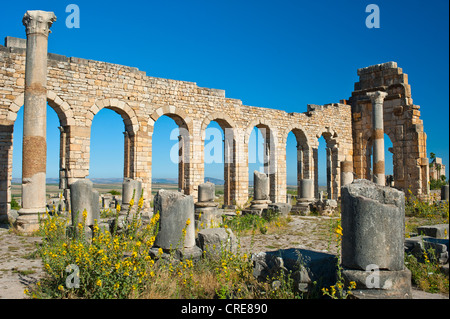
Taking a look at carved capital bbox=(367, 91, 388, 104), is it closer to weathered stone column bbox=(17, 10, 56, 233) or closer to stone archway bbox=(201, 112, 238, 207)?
stone archway bbox=(201, 112, 238, 207)

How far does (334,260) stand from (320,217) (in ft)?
29.1

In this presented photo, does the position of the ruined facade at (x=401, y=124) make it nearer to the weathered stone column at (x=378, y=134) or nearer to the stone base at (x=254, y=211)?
the weathered stone column at (x=378, y=134)

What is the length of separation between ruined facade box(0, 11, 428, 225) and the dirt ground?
420cm

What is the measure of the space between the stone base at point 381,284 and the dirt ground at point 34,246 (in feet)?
2.37

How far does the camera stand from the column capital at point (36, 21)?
30.3 feet

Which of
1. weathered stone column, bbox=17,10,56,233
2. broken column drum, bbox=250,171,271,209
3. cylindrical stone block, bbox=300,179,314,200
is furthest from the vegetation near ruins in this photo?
cylindrical stone block, bbox=300,179,314,200

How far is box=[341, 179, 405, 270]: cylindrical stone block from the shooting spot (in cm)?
374

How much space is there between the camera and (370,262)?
147 inches

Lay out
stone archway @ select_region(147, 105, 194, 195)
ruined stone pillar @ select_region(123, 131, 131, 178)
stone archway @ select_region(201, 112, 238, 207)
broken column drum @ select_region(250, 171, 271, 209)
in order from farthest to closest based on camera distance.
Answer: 1. stone archway @ select_region(201, 112, 238, 207)
2. stone archway @ select_region(147, 105, 194, 195)
3. ruined stone pillar @ select_region(123, 131, 131, 178)
4. broken column drum @ select_region(250, 171, 271, 209)

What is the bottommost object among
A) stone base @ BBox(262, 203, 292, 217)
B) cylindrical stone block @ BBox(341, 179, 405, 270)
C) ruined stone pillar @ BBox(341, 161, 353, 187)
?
stone base @ BBox(262, 203, 292, 217)

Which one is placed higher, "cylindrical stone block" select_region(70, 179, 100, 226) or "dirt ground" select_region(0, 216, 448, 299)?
"cylindrical stone block" select_region(70, 179, 100, 226)
